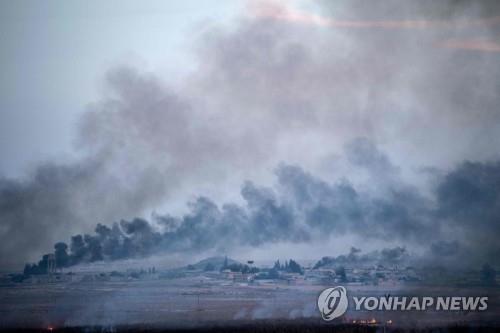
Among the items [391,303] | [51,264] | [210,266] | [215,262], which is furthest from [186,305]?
[391,303]

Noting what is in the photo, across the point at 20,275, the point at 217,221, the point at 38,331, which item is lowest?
the point at 38,331

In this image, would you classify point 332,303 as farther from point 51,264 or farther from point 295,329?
point 51,264

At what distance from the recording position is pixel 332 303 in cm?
2669

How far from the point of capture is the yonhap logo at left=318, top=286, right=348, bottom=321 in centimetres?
2645

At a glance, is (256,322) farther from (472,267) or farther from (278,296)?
(472,267)

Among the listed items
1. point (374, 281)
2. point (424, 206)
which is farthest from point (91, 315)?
point (424, 206)

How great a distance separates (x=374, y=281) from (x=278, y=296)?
342 cm

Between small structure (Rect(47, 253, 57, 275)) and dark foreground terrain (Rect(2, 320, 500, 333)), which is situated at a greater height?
small structure (Rect(47, 253, 57, 275))

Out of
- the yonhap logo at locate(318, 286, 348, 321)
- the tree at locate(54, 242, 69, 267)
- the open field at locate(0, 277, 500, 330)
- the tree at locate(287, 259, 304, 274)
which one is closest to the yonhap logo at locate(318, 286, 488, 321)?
the yonhap logo at locate(318, 286, 348, 321)

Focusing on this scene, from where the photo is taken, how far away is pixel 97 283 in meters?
27.2

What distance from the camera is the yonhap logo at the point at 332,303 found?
2645cm

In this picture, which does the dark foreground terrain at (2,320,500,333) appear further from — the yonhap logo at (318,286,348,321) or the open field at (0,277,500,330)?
the yonhap logo at (318,286,348,321)

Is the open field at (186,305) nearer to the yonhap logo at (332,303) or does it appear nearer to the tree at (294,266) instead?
the yonhap logo at (332,303)

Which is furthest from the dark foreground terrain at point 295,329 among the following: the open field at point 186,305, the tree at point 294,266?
the tree at point 294,266
